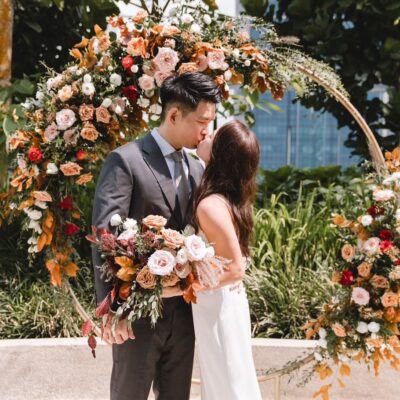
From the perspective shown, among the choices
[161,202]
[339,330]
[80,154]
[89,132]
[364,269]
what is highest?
[89,132]

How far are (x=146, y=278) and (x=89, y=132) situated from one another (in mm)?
1094

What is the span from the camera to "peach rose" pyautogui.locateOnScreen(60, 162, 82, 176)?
2979 mm

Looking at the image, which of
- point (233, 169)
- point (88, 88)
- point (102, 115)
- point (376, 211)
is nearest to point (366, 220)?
point (376, 211)

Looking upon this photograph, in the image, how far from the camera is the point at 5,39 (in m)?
4.54

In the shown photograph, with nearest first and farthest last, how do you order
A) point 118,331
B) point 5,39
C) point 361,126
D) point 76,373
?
point 118,331 < point 361,126 < point 76,373 < point 5,39

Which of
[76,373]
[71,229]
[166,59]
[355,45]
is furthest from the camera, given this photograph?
[355,45]

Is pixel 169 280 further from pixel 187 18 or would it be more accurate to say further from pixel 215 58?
pixel 187 18

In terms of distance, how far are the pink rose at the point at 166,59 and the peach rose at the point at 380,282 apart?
4.78ft

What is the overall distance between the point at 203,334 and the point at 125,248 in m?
0.55

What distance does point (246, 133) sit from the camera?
94.7 inches

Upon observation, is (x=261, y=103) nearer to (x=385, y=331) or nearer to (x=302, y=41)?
(x=302, y=41)

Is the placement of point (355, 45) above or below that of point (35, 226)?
above

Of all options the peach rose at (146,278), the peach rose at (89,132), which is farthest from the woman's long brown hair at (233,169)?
the peach rose at (89,132)

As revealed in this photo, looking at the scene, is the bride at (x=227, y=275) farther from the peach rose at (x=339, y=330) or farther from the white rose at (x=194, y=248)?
the peach rose at (x=339, y=330)
